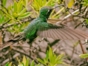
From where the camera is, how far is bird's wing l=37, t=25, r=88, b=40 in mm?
1626

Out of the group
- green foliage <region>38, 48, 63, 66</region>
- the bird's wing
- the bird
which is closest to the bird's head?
the bird

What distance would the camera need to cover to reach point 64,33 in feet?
5.66

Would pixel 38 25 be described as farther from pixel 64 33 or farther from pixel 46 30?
pixel 64 33

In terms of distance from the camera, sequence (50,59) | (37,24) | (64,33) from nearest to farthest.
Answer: (64,33) < (50,59) < (37,24)

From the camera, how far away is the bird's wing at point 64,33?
1.63 meters

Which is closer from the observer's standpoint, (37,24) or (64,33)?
(64,33)

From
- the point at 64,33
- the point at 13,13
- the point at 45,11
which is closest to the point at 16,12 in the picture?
the point at 13,13

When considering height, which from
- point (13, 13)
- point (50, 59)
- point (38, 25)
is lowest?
point (50, 59)

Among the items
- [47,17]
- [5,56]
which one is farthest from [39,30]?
[5,56]

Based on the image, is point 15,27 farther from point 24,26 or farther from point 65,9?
point 65,9

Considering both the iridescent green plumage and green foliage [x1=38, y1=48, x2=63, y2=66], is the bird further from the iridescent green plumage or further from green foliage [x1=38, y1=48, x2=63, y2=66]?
green foliage [x1=38, y1=48, x2=63, y2=66]

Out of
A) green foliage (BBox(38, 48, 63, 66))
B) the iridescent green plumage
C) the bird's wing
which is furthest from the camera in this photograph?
the iridescent green plumage

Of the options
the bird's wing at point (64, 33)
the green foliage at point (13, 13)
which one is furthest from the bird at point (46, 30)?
the green foliage at point (13, 13)

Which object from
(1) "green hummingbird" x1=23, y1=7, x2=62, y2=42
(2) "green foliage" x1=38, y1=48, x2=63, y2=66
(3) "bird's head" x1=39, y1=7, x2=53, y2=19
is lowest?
(2) "green foliage" x1=38, y1=48, x2=63, y2=66
